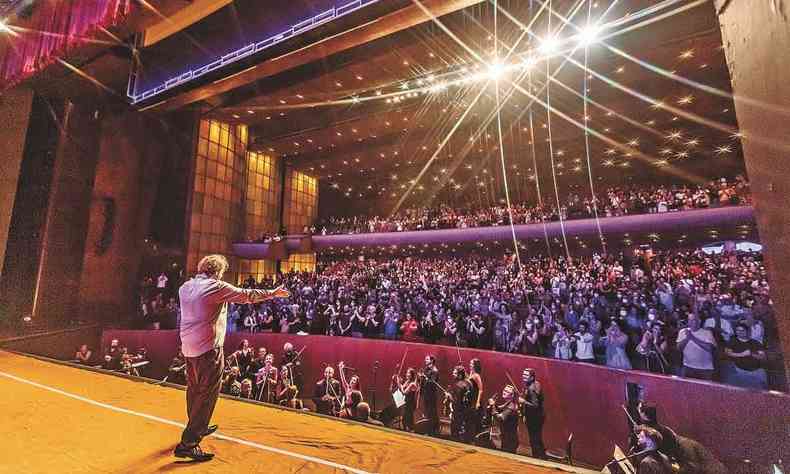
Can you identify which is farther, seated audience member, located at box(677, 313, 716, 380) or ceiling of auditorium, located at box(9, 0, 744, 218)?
ceiling of auditorium, located at box(9, 0, 744, 218)

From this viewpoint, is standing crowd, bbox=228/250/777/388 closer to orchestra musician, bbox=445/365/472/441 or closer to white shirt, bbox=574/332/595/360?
white shirt, bbox=574/332/595/360

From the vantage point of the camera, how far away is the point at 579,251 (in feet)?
57.4

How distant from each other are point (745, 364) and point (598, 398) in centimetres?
208

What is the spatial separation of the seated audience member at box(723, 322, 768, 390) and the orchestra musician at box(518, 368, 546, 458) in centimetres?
276

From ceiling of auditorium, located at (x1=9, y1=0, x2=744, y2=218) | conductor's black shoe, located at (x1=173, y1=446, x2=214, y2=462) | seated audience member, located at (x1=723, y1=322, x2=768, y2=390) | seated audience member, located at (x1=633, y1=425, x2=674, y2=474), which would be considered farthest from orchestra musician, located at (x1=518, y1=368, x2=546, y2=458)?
ceiling of auditorium, located at (x1=9, y1=0, x2=744, y2=218)

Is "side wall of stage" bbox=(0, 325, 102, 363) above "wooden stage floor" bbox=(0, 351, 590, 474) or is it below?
below

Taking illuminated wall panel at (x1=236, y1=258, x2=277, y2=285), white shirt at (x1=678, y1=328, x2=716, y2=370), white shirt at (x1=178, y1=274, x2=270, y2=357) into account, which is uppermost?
illuminated wall panel at (x1=236, y1=258, x2=277, y2=285)

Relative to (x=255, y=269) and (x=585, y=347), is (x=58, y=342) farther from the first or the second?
(x=585, y=347)

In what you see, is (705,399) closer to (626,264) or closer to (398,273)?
(626,264)

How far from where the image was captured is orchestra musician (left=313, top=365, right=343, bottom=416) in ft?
20.0

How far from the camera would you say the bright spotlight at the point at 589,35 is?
10.1m

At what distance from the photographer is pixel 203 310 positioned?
8.27 ft

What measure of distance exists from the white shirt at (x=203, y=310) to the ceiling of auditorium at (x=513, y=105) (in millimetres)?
9506

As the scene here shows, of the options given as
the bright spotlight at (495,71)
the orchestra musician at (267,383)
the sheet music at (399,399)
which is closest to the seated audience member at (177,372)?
the orchestra musician at (267,383)
